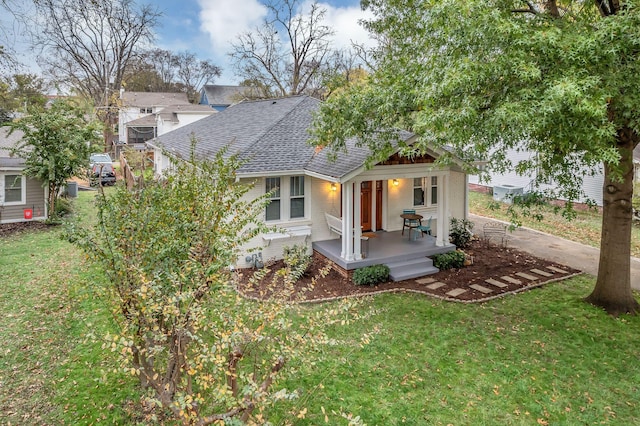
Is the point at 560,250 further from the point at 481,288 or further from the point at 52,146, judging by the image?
the point at 52,146

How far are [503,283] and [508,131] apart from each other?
19.7ft

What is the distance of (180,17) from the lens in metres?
30.8

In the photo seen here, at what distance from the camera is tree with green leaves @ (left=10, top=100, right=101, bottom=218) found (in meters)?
15.9

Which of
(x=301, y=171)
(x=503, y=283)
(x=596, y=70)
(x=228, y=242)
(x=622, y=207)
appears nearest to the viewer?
(x=228, y=242)

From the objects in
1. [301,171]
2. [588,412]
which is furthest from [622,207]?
[301,171]

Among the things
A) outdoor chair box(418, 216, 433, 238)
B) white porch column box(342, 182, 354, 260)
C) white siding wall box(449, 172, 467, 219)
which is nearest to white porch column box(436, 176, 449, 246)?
outdoor chair box(418, 216, 433, 238)

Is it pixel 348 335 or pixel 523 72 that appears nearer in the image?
pixel 523 72

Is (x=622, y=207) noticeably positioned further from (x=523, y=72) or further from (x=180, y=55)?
(x=180, y=55)

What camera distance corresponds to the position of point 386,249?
12.3 m

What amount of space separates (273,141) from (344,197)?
3.79 meters

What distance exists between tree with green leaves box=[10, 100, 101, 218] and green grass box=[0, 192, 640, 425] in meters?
7.67

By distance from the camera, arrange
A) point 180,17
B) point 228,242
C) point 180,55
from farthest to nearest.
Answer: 1. point 180,55
2. point 180,17
3. point 228,242

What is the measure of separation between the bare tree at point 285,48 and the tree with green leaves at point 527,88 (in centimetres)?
2924

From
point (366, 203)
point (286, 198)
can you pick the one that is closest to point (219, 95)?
point (366, 203)
